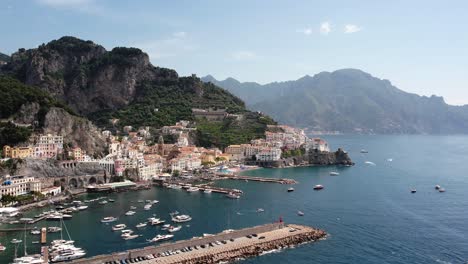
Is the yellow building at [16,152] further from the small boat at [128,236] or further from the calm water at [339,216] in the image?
the small boat at [128,236]

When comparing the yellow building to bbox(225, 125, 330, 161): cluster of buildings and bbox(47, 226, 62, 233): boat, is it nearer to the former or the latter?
bbox(47, 226, 62, 233): boat

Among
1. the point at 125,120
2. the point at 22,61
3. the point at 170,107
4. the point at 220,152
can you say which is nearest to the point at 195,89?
the point at 170,107

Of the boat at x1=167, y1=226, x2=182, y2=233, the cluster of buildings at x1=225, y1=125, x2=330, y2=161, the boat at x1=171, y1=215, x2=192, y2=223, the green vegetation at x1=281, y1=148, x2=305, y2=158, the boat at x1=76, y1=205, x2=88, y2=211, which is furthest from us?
the green vegetation at x1=281, y1=148, x2=305, y2=158

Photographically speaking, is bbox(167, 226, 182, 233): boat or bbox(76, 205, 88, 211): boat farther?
bbox(76, 205, 88, 211): boat

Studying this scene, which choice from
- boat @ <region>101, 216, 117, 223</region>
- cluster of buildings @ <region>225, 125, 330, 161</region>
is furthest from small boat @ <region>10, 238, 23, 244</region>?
cluster of buildings @ <region>225, 125, 330, 161</region>

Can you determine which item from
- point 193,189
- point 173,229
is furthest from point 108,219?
point 193,189

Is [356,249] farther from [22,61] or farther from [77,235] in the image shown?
[22,61]

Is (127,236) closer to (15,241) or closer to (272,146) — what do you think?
(15,241)
